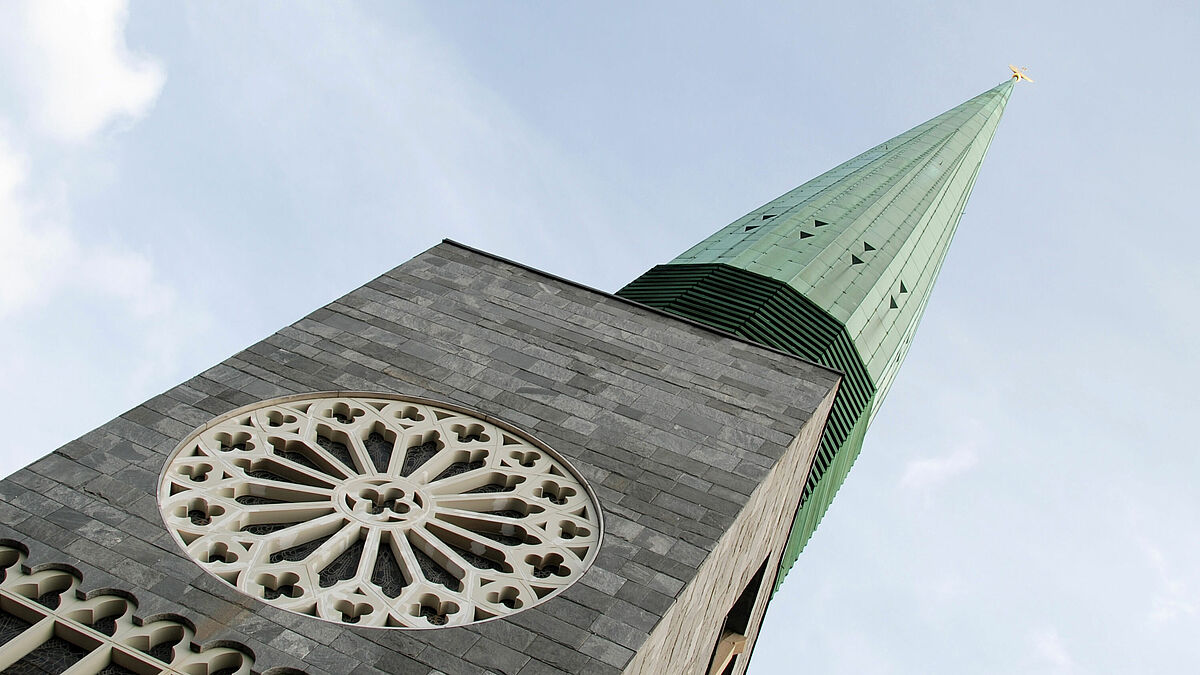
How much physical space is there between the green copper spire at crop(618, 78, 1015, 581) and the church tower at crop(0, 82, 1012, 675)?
1.55 m

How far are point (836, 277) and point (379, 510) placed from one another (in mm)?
13584

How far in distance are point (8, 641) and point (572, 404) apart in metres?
7.27

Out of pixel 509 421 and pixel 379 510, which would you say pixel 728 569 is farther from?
pixel 379 510

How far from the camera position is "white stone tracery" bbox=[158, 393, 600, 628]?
12531mm

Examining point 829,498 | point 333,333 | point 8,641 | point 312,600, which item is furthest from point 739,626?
point 8,641

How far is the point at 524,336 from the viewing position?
17844mm

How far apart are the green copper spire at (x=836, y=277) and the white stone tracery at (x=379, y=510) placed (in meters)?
8.22

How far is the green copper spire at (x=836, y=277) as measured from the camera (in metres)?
23.4

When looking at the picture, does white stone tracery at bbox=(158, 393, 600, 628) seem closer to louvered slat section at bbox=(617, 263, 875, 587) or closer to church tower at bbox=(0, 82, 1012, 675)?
church tower at bbox=(0, 82, 1012, 675)

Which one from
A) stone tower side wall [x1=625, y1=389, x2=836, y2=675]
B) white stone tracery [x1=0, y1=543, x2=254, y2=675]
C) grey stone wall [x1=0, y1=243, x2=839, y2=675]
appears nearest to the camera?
white stone tracery [x1=0, y1=543, x2=254, y2=675]

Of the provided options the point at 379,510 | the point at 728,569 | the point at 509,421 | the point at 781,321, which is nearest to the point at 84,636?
the point at 379,510

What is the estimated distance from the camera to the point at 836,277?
2539cm

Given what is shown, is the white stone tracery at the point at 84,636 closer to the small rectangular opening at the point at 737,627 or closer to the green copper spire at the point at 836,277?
the small rectangular opening at the point at 737,627

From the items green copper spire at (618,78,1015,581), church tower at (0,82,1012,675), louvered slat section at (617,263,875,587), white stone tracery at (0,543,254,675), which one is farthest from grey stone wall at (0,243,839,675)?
green copper spire at (618,78,1015,581)
